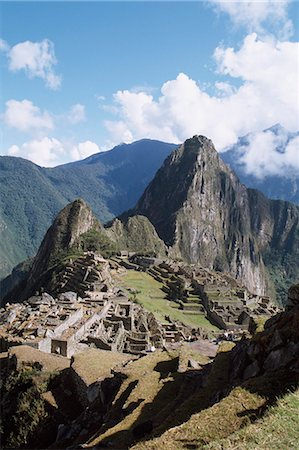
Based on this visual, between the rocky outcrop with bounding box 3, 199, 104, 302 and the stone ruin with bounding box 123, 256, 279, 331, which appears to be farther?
the rocky outcrop with bounding box 3, 199, 104, 302

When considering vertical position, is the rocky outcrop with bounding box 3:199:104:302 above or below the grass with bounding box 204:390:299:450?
above

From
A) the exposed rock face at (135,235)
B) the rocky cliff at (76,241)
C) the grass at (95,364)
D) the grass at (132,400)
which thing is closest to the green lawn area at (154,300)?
the rocky cliff at (76,241)

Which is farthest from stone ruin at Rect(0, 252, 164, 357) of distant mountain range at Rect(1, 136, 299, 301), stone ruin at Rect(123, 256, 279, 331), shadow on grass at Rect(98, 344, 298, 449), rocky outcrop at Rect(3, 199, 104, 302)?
distant mountain range at Rect(1, 136, 299, 301)

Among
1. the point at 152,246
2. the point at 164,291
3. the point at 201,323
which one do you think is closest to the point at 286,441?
the point at 201,323

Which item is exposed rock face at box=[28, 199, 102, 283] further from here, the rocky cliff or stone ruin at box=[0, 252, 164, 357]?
stone ruin at box=[0, 252, 164, 357]

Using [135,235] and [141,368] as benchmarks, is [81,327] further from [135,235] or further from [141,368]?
[135,235]

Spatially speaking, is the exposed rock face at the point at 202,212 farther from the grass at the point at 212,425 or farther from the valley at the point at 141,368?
the grass at the point at 212,425

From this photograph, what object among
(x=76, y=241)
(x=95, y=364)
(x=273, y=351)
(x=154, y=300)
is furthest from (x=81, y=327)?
(x=76, y=241)
